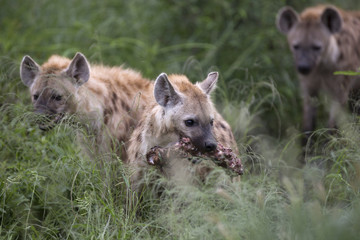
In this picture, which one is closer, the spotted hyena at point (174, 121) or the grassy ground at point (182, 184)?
the grassy ground at point (182, 184)

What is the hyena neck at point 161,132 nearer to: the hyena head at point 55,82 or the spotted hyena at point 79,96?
the spotted hyena at point 79,96

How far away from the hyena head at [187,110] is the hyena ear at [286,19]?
2.42 m

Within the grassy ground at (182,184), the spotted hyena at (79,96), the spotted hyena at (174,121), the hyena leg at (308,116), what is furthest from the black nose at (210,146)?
the hyena leg at (308,116)

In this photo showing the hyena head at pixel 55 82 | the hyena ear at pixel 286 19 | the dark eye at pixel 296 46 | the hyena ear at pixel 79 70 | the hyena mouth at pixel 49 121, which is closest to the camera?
the hyena mouth at pixel 49 121

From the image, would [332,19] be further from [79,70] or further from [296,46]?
[79,70]

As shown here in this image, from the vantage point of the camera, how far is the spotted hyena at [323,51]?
551 centimetres

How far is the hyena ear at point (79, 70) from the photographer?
13.6 ft

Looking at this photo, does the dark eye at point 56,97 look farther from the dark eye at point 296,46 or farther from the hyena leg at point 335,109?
the dark eye at point 296,46

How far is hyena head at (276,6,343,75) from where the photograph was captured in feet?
18.2

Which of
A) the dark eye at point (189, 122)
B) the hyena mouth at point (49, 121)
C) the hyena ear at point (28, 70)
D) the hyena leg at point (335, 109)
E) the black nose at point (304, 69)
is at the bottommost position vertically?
the hyena leg at point (335, 109)

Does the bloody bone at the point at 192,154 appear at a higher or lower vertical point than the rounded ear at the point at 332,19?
lower

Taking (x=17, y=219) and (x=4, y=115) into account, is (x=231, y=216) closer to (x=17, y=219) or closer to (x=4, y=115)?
(x=17, y=219)

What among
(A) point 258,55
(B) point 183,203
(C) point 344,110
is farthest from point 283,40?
(B) point 183,203

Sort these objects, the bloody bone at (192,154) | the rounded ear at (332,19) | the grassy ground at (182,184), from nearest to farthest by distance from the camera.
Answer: the grassy ground at (182,184) → the bloody bone at (192,154) → the rounded ear at (332,19)
